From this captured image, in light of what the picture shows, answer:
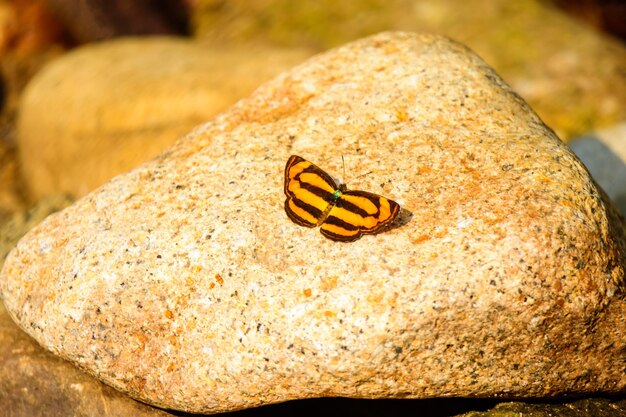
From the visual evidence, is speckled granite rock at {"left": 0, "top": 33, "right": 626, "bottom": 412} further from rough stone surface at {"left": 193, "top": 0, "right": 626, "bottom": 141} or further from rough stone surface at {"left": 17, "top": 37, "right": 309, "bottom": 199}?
rough stone surface at {"left": 193, "top": 0, "right": 626, "bottom": 141}

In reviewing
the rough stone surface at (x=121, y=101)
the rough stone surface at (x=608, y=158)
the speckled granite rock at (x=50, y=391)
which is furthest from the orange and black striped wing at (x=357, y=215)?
the rough stone surface at (x=121, y=101)

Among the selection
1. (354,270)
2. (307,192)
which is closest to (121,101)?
(307,192)

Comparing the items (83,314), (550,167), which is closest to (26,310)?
(83,314)

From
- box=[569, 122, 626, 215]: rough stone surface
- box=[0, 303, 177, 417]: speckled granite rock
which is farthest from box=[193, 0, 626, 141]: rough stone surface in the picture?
box=[0, 303, 177, 417]: speckled granite rock

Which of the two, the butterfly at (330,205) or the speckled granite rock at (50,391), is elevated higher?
the butterfly at (330,205)

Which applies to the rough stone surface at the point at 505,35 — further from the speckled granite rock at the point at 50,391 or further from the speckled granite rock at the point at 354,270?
the speckled granite rock at the point at 50,391

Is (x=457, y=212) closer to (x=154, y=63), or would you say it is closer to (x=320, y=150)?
(x=320, y=150)

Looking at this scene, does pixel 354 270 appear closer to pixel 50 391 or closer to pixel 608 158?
pixel 50 391
